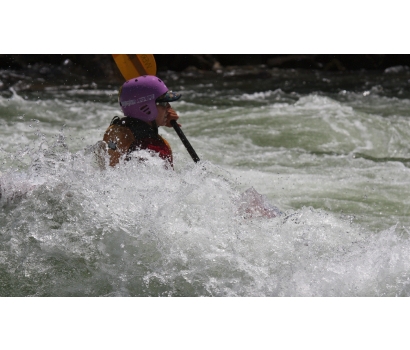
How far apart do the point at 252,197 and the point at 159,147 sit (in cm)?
72

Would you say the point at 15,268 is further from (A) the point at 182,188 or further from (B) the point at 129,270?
(A) the point at 182,188

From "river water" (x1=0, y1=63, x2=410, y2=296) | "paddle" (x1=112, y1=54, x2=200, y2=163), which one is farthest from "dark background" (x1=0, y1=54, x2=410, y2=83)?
"river water" (x1=0, y1=63, x2=410, y2=296)

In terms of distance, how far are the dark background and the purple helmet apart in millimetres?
7043

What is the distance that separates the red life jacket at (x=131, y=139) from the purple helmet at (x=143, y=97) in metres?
0.07

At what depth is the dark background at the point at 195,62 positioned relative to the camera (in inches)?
462

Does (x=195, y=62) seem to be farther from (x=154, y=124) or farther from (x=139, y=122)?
(x=139, y=122)

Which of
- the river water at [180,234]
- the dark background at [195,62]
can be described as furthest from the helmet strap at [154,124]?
the dark background at [195,62]

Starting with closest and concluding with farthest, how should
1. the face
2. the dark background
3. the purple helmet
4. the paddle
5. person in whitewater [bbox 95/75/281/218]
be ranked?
person in whitewater [bbox 95/75/281/218], the purple helmet, the face, the paddle, the dark background

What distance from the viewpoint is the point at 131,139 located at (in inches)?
177

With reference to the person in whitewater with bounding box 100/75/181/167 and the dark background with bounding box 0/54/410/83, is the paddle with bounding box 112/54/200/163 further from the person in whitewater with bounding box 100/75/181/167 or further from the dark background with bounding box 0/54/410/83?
the dark background with bounding box 0/54/410/83

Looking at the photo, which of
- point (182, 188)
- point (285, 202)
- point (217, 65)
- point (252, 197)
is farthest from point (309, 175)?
point (217, 65)

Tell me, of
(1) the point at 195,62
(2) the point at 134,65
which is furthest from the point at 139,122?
(1) the point at 195,62

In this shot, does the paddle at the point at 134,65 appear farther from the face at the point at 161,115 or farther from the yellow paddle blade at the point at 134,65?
the face at the point at 161,115

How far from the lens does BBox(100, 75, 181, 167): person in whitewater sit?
445cm
